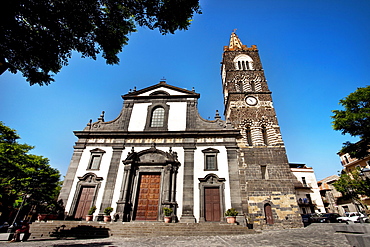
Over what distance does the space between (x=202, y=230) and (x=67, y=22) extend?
11747 millimetres

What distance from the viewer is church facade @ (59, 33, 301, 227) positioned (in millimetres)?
13492

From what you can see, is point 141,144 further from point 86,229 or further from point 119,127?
point 86,229

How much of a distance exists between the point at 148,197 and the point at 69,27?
11924mm

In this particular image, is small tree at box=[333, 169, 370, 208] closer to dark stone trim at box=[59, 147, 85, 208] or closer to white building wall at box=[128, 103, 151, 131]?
white building wall at box=[128, 103, 151, 131]

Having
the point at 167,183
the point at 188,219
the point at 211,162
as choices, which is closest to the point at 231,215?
the point at 188,219

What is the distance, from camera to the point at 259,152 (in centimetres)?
1572

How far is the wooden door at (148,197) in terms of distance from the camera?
44.1 feet

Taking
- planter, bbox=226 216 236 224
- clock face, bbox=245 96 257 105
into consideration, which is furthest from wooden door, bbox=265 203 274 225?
clock face, bbox=245 96 257 105

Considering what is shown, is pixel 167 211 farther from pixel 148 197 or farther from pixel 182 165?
pixel 182 165

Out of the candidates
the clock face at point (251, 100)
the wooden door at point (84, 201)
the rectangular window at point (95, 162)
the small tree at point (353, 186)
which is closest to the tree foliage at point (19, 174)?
the wooden door at point (84, 201)

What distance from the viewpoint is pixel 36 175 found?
22391mm

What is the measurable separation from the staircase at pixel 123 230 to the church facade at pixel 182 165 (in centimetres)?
193

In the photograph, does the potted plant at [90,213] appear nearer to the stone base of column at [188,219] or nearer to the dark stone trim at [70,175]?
the dark stone trim at [70,175]

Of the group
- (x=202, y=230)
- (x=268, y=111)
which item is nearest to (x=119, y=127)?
(x=202, y=230)
